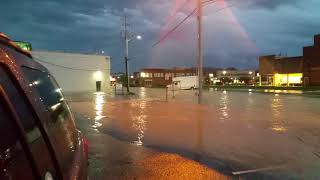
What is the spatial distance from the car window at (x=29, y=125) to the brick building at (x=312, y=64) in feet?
225

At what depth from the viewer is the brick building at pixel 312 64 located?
6606 centimetres

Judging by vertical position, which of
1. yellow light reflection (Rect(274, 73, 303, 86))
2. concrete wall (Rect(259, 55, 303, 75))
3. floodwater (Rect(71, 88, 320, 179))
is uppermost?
concrete wall (Rect(259, 55, 303, 75))

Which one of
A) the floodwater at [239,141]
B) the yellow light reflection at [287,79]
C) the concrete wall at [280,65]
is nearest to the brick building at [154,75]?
the concrete wall at [280,65]

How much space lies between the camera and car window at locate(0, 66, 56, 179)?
77.1 inches

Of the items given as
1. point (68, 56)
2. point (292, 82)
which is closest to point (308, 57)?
point (292, 82)

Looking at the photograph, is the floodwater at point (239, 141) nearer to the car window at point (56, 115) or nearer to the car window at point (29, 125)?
the car window at point (56, 115)

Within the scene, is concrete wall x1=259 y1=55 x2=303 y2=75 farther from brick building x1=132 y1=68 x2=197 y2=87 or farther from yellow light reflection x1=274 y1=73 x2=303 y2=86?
brick building x1=132 y1=68 x2=197 y2=87

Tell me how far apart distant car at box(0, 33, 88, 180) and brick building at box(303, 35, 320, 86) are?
67.9m

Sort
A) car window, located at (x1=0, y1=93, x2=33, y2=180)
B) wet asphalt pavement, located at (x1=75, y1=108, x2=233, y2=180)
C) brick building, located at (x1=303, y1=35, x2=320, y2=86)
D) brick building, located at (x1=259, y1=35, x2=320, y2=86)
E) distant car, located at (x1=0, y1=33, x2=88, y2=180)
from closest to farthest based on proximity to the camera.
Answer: car window, located at (x1=0, y1=93, x2=33, y2=180), distant car, located at (x1=0, y1=33, x2=88, y2=180), wet asphalt pavement, located at (x1=75, y1=108, x2=233, y2=180), brick building, located at (x1=303, y1=35, x2=320, y2=86), brick building, located at (x1=259, y1=35, x2=320, y2=86)

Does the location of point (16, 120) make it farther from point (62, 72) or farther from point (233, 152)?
point (62, 72)

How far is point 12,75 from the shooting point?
2059 mm

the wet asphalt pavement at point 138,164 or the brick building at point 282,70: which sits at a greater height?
the brick building at point 282,70

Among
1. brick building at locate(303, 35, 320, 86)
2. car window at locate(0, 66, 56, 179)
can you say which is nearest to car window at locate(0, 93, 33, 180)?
car window at locate(0, 66, 56, 179)

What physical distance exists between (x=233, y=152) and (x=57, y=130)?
26.7 feet
